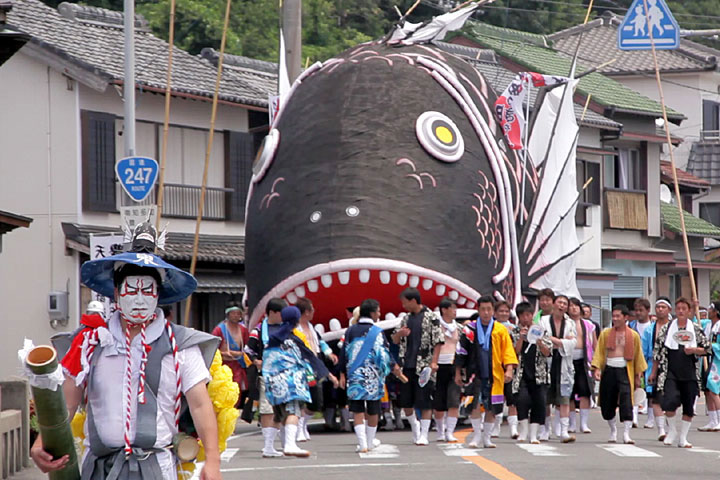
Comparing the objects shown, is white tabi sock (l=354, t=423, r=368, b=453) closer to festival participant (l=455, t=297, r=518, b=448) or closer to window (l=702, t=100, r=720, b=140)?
festival participant (l=455, t=297, r=518, b=448)

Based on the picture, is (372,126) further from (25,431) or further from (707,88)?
(707,88)

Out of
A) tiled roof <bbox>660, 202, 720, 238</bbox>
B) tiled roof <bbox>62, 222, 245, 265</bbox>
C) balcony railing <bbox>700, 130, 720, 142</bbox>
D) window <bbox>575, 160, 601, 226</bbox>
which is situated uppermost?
balcony railing <bbox>700, 130, 720, 142</bbox>

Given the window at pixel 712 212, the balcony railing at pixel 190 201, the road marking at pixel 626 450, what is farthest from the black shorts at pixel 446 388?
the window at pixel 712 212

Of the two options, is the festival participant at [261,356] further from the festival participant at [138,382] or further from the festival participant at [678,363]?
the festival participant at [138,382]

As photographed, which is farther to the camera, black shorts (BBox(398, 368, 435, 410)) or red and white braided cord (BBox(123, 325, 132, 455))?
black shorts (BBox(398, 368, 435, 410))

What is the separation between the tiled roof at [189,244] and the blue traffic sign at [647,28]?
354 inches

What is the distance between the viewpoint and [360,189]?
1845 centimetres

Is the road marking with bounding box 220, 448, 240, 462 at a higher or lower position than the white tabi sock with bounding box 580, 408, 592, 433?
lower

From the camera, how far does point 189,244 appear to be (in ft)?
94.8

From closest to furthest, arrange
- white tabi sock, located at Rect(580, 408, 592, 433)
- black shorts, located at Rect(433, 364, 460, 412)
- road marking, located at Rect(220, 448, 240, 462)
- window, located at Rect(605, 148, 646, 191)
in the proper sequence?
road marking, located at Rect(220, 448, 240, 462), black shorts, located at Rect(433, 364, 460, 412), white tabi sock, located at Rect(580, 408, 592, 433), window, located at Rect(605, 148, 646, 191)

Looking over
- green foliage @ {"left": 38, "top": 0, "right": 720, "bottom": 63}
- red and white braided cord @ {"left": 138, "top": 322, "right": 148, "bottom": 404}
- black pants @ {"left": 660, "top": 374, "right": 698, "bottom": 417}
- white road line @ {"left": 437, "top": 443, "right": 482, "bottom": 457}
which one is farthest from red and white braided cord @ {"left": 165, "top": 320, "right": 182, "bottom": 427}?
green foliage @ {"left": 38, "top": 0, "right": 720, "bottom": 63}

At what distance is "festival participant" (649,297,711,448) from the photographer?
16812mm

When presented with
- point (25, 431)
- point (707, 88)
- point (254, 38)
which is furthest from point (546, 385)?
point (707, 88)

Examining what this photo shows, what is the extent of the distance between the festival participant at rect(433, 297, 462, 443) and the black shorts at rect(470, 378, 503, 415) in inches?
9.5
